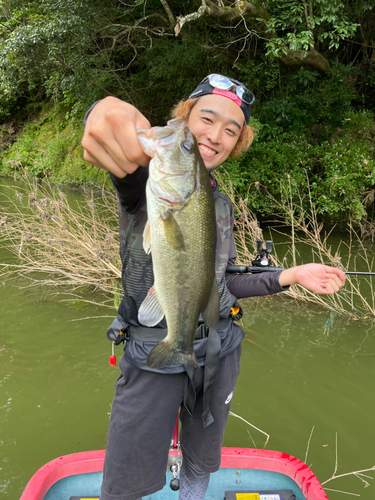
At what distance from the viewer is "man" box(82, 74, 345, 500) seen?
1256mm

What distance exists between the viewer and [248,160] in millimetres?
10125

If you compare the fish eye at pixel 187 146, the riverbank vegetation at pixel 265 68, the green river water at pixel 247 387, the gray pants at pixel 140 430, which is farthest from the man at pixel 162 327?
the riverbank vegetation at pixel 265 68

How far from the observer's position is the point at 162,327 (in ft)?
5.90

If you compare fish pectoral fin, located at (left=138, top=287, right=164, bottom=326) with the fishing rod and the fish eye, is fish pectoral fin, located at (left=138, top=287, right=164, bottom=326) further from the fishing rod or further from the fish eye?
the fishing rod

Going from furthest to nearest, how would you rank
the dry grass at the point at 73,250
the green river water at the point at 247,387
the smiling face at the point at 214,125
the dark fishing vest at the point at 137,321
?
the dry grass at the point at 73,250, the green river water at the point at 247,387, the smiling face at the point at 214,125, the dark fishing vest at the point at 137,321

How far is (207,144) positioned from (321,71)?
9962 mm

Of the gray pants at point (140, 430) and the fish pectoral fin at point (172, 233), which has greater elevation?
the fish pectoral fin at point (172, 233)

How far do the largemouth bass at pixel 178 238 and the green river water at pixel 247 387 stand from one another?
7.92 ft

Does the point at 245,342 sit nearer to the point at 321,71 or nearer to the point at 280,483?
the point at 280,483

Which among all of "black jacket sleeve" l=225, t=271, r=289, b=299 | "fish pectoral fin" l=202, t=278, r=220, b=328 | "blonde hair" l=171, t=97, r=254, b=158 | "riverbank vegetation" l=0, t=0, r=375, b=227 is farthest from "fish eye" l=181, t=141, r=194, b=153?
"riverbank vegetation" l=0, t=0, r=375, b=227

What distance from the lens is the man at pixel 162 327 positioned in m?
1.26

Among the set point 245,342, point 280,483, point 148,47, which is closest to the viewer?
point 280,483

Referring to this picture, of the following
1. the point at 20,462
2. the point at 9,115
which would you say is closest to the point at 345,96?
the point at 20,462

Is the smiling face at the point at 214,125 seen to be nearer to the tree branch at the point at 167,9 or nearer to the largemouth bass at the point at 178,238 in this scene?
the largemouth bass at the point at 178,238
